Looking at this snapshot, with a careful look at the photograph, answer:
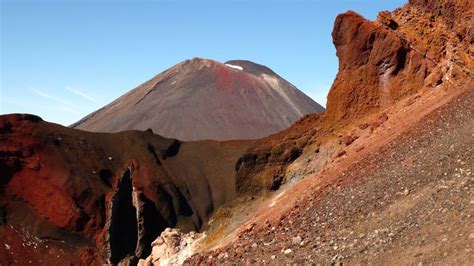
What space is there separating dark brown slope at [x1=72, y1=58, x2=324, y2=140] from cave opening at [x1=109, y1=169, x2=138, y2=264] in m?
37.2

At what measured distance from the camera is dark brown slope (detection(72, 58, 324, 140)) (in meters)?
79.1

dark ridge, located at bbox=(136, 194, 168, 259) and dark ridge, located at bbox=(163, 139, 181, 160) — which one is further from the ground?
dark ridge, located at bbox=(163, 139, 181, 160)

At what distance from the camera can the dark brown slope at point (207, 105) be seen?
7906 centimetres

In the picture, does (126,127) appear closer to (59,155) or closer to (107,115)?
(107,115)

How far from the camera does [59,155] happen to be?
35969 mm

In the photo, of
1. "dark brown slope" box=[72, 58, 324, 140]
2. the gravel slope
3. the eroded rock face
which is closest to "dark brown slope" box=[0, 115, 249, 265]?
the eroded rock face

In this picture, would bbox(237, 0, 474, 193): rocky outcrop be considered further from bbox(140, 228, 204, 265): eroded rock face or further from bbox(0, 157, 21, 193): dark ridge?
bbox(0, 157, 21, 193): dark ridge

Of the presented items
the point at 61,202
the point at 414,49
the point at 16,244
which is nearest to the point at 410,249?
the point at 414,49

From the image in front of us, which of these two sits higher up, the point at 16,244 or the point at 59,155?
the point at 59,155

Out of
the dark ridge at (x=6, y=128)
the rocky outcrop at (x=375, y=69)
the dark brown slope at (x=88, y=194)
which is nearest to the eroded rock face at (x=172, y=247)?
the rocky outcrop at (x=375, y=69)

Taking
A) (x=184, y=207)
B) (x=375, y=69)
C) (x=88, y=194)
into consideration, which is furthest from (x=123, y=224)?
(x=375, y=69)

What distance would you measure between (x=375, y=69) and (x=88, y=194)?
23.6 metres

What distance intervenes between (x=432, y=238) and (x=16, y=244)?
92.5ft

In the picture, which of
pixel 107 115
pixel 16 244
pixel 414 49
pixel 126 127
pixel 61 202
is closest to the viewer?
pixel 414 49
